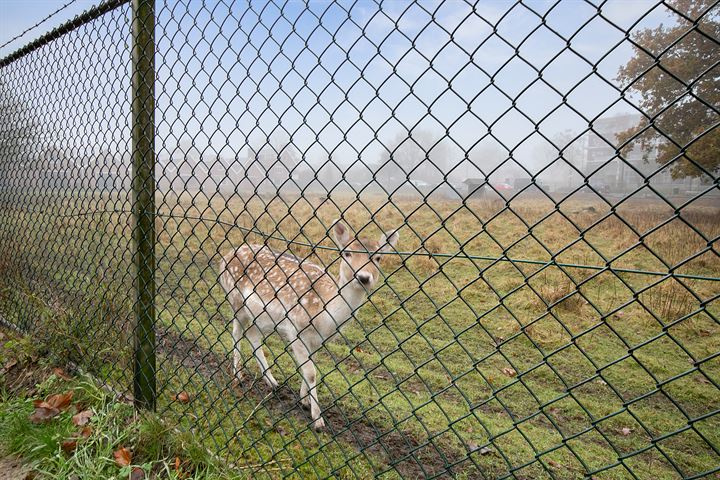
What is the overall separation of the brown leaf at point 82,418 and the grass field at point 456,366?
395 millimetres

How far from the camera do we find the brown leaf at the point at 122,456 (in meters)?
2.59

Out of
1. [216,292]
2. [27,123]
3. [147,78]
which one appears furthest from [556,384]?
[27,123]

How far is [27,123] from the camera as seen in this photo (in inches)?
202

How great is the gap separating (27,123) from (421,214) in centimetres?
1090

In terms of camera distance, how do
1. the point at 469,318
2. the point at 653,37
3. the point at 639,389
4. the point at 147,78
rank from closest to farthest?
the point at 653,37 < the point at 147,78 < the point at 639,389 < the point at 469,318

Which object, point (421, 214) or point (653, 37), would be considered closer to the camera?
point (653, 37)

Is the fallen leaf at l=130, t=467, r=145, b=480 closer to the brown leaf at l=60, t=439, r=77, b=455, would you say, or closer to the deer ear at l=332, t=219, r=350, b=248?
the brown leaf at l=60, t=439, r=77, b=455

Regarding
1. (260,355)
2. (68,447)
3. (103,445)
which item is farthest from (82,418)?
(260,355)

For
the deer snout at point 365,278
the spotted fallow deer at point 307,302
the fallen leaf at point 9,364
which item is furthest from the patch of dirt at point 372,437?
the fallen leaf at point 9,364

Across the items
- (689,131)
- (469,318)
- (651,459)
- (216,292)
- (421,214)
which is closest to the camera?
(689,131)

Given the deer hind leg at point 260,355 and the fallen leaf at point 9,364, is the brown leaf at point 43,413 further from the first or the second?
the deer hind leg at point 260,355

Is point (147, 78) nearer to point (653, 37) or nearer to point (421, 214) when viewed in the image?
point (653, 37)

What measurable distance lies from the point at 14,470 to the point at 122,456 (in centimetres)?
73

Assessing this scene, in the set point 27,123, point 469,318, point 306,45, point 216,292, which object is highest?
point 306,45
